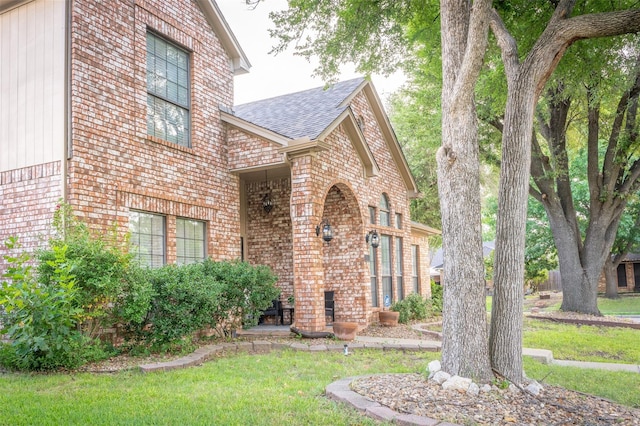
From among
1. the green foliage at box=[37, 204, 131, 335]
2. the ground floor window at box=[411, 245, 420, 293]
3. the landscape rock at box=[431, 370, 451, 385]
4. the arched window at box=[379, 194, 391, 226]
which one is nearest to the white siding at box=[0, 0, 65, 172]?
the green foliage at box=[37, 204, 131, 335]

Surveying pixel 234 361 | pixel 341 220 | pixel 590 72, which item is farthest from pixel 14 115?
pixel 590 72

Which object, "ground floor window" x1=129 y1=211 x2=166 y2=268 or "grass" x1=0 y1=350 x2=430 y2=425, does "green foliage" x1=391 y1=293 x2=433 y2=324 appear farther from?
"ground floor window" x1=129 y1=211 x2=166 y2=268

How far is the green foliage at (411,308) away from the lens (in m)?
13.9

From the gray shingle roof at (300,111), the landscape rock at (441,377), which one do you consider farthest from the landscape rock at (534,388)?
the gray shingle roof at (300,111)

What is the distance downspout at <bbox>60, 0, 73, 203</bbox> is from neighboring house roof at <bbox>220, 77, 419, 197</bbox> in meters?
3.47

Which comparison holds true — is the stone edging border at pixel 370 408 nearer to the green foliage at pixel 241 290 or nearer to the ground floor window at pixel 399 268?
the green foliage at pixel 241 290

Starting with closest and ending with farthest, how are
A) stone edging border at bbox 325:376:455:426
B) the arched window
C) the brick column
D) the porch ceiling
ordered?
stone edging border at bbox 325:376:455:426, the brick column, the porch ceiling, the arched window

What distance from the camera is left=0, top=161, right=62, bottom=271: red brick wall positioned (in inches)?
312

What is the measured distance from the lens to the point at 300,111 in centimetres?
1287

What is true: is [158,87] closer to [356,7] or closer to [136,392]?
[356,7]

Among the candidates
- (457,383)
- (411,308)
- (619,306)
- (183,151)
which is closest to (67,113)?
(183,151)

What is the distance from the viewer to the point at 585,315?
14969 millimetres

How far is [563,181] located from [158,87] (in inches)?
476

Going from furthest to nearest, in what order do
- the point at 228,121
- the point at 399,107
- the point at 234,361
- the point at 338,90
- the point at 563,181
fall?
the point at 399,107 → the point at 563,181 → the point at 338,90 → the point at 228,121 → the point at 234,361
